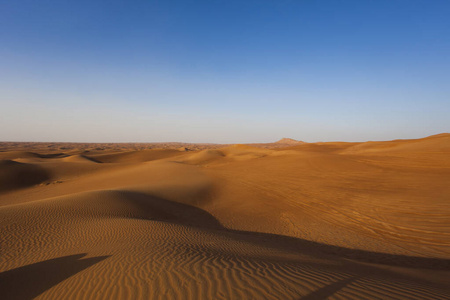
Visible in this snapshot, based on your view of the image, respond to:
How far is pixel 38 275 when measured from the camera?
15.2ft

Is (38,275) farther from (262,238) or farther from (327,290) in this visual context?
(262,238)

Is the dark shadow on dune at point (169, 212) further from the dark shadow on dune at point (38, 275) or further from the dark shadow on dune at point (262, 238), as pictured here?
the dark shadow on dune at point (38, 275)

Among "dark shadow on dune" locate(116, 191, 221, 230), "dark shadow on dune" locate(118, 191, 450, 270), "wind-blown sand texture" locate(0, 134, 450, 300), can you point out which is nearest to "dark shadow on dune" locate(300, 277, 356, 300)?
"wind-blown sand texture" locate(0, 134, 450, 300)

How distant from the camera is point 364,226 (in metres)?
8.56

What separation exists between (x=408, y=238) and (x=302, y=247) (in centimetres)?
356

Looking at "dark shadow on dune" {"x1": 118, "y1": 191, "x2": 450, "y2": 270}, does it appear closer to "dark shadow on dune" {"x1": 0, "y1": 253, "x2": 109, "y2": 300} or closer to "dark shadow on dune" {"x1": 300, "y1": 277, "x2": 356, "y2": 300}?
"dark shadow on dune" {"x1": 300, "y1": 277, "x2": 356, "y2": 300}

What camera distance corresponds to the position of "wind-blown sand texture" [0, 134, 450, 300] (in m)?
3.69

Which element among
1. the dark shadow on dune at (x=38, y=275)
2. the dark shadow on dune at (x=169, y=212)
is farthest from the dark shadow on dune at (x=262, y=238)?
the dark shadow on dune at (x=38, y=275)

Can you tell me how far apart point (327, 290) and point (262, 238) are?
207 inches

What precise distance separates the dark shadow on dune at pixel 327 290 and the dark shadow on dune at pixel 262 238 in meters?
2.78

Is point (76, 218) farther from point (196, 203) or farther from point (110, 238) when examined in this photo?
point (196, 203)

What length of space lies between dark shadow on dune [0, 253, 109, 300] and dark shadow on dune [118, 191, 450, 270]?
4811mm

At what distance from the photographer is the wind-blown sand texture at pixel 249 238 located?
12.1ft

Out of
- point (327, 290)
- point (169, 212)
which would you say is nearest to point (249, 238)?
point (327, 290)
